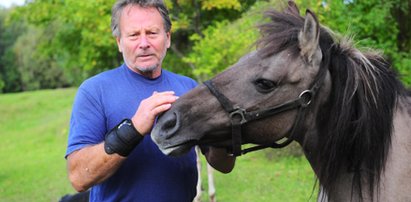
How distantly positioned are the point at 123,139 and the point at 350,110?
1152 mm

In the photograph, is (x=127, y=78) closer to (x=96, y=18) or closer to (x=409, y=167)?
(x=409, y=167)

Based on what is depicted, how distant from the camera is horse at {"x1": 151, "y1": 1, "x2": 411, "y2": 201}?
2619mm

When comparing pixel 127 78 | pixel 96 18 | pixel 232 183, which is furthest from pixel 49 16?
pixel 127 78

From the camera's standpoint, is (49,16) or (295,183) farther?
(49,16)

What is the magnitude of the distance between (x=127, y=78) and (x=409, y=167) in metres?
1.58

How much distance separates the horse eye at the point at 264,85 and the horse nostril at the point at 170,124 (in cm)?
44

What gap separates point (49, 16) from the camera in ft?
59.9

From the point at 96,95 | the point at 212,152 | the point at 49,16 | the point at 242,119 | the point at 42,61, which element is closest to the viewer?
the point at 242,119

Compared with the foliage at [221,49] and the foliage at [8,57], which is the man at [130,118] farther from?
the foliage at [8,57]

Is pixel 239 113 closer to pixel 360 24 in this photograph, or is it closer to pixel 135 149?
pixel 135 149

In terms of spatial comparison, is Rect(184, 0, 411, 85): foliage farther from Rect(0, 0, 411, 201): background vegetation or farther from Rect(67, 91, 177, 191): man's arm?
Rect(67, 91, 177, 191): man's arm

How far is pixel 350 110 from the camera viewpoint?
8.77ft

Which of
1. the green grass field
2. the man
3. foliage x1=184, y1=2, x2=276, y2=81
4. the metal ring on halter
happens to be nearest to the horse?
the metal ring on halter

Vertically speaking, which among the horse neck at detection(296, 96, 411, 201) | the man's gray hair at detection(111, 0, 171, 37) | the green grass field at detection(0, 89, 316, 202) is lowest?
the green grass field at detection(0, 89, 316, 202)
